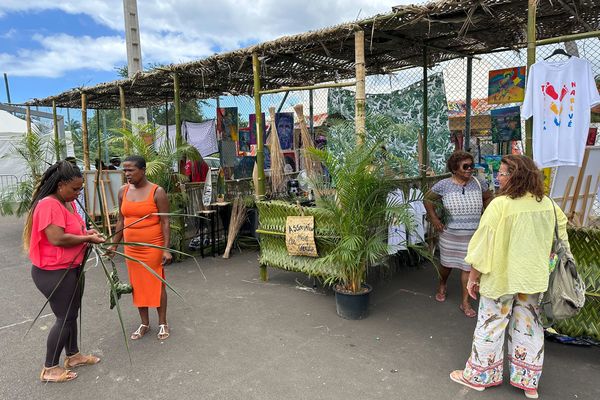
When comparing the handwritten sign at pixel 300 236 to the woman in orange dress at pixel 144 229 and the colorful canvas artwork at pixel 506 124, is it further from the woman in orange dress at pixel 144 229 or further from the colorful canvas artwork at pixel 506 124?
the colorful canvas artwork at pixel 506 124

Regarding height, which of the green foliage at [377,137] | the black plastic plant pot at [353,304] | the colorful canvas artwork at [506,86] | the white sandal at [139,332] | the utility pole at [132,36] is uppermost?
the utility pole at [132,36]

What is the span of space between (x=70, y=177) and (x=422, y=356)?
3026mm

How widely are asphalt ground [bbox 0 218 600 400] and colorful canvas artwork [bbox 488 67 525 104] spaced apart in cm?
275

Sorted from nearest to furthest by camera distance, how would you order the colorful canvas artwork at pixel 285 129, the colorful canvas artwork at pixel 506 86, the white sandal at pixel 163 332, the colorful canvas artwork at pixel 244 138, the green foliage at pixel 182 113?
the white sandal at pixel 163 332, the colorful canvas artwork at pixel 506 86, the colorful canvas artwork at pixel 285 129, the colorful canvas artwork at pixel 244 138, the green foliage at pixel 182 113

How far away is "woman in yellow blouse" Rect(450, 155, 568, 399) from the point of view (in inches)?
101

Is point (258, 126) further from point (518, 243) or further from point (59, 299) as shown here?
point (518, 243)

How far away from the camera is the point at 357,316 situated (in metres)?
4.05

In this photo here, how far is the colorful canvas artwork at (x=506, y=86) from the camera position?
5648mm

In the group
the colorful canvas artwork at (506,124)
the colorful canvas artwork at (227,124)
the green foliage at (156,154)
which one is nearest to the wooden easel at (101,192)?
the green foliage at (156,154)

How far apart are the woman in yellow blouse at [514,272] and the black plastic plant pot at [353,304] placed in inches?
52.0

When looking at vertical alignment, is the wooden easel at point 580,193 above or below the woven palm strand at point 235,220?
above

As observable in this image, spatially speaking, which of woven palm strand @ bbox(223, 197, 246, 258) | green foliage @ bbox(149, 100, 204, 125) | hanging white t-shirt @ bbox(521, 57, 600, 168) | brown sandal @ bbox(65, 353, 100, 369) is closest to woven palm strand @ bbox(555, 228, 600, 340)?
hanging white t-shirt @ bbox(521, 57, 600, 168)

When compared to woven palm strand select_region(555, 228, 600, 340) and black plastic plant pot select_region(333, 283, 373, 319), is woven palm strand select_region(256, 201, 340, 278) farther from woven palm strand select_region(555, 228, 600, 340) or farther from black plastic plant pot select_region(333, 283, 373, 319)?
woven palm strand select_region(555, 228, 600, 340)

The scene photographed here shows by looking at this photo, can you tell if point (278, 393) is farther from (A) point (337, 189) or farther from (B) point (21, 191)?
(B) point (21, 191)
